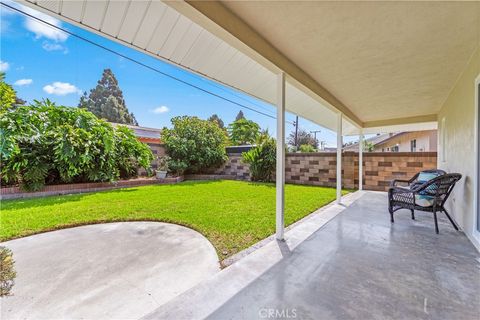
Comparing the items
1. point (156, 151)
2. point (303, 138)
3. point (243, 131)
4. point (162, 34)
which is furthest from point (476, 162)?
point (303, 138)

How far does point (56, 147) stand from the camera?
6383 mm

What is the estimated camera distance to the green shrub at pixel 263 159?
983 centimetres

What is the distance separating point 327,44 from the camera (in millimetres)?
2779

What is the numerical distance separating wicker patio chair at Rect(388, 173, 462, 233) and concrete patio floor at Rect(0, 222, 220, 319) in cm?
362

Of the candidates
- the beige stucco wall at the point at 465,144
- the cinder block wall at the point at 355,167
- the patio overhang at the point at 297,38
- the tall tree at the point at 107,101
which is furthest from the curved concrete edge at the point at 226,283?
the tall tree at the point at 107,101

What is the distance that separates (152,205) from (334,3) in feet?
16.6

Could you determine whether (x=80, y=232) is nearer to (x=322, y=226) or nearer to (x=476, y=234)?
(x=322, y=226)

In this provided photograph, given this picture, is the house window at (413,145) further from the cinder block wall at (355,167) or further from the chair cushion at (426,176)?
the chair cushion at (426,176)

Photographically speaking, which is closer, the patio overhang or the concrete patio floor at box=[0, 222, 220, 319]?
the concrete patio floor at box=[0, 222, 220, 319]

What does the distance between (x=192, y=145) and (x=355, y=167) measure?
7.14 meters

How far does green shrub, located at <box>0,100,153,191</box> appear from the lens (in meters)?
5.86

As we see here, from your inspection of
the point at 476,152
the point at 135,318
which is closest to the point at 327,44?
the point at 476,152

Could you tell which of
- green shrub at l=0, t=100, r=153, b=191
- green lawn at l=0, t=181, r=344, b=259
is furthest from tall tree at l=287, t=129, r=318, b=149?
green shrub at l=0, t=100, r=153, b=191

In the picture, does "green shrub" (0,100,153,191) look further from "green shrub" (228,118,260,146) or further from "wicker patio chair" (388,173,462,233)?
"green shrub" (228,118,260,146)
